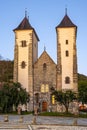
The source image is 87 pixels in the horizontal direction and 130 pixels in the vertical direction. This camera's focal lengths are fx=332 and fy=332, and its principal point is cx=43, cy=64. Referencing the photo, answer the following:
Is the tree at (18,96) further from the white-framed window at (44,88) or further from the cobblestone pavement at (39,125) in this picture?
the cobblestone pavement at (39,125)

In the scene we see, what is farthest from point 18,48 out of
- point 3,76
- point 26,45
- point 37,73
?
point 3,76

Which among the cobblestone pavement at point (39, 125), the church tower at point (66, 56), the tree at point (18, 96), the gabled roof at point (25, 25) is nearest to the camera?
the cobblestone pavement at point (39, 125)

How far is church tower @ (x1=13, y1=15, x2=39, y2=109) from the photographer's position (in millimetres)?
52906

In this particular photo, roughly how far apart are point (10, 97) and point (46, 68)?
31.1 feet

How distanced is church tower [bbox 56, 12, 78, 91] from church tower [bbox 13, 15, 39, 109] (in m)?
4.36

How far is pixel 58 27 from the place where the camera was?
177 feet

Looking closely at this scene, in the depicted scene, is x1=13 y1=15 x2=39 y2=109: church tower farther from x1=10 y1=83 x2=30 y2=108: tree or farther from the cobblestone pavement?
the cobblestone pavement

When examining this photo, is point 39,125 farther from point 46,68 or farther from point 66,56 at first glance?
point 66,56

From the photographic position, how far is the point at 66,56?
174 ft

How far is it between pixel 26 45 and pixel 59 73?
7.25 metres

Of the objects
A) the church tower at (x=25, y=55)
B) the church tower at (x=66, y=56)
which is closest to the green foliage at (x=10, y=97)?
the church tower at (x=25, y=55)

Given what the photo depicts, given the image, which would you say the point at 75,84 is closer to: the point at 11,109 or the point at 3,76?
the point at 11,109

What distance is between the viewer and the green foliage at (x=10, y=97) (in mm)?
45500

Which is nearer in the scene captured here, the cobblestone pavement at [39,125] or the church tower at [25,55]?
the cobblestone pavement at [39,125]
